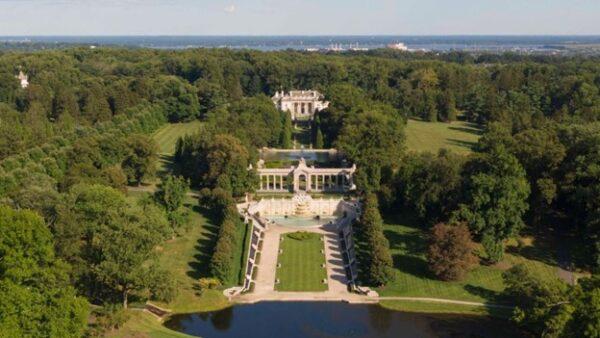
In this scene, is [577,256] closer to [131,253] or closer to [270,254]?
[270,254]

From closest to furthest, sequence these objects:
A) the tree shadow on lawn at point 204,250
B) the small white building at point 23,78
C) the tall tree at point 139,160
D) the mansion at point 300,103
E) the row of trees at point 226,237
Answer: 1. the row of trees at point 226,237
2. the tree shadow on lawn at point 204,250
3. the tall tree at point 139,160
4. the mansion at point 300,103
5. the small white building at point 23,78

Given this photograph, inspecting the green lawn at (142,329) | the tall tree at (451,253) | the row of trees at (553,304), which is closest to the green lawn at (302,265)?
the tall tree at (451,253)

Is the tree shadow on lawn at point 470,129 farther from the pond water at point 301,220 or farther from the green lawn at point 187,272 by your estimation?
the green lawn at point 187,272

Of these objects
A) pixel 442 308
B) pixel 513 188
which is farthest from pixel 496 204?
pixel 442 308

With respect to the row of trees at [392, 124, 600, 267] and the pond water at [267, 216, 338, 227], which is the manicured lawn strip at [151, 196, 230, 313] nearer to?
the pond water at [267, 216, 338, 227]

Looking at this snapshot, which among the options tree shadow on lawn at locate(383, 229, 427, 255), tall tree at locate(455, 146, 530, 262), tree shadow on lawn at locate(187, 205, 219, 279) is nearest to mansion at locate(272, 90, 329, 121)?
tree shadow on lawn at locate(187, 205, 219, 279)

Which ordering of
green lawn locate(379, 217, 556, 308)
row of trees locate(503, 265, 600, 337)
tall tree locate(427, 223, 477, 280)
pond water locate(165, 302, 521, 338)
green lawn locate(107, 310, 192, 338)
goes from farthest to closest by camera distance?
tall tree locate(427, 223, 477, 280), green lawn locate(379, 217, 556, 308), pond water locate(165, 302, 521, 338), green lawn locate(107, 310, 192, 338), row of trees locate(503, 265, 600, 337)

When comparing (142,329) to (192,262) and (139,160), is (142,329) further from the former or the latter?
(139,160)
